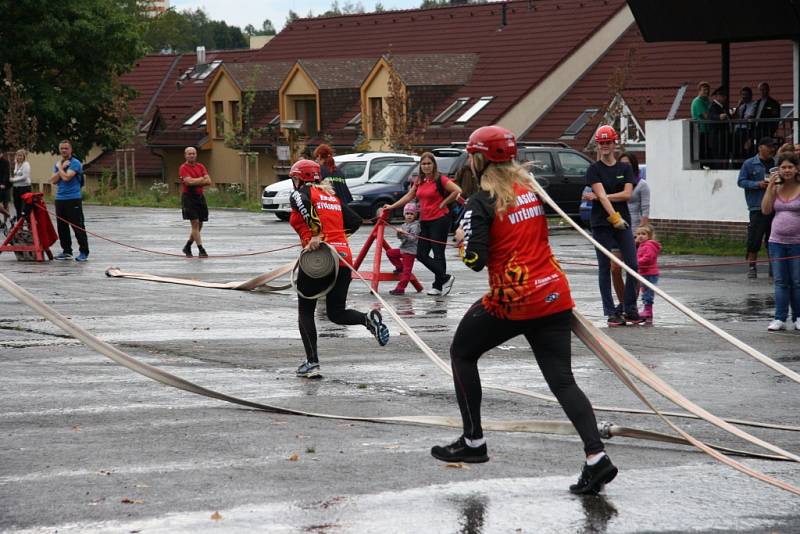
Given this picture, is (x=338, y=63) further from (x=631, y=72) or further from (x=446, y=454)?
(x=446, y=454)

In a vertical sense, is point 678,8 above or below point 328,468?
above

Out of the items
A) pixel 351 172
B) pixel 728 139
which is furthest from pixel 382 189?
pixel 728 139

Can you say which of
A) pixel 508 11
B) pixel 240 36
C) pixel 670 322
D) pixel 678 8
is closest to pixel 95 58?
pixel 508 11

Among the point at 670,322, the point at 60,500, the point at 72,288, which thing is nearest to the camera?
the point at 60,500

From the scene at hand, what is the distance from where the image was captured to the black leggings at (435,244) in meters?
16.7

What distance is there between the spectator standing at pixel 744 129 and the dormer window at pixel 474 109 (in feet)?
85.3

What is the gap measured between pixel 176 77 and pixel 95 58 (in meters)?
17.7

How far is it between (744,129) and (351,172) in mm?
12926

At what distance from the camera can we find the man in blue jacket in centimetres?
1833

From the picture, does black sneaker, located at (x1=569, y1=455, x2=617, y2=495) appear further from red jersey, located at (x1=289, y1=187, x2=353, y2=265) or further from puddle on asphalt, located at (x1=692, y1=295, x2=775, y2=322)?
puddle on asphalt, located at (x1=692, y1=295, x2=775, y2=322)

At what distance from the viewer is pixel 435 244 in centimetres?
1680

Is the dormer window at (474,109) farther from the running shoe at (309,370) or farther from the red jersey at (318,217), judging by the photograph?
the running shoe at (309,370)

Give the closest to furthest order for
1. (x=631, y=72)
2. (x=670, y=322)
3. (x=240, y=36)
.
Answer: (x=670, y=322) → (x=631, y=72) → (x=240, y=36)

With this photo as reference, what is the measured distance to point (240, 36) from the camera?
6535 inches
